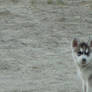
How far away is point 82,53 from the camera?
9.36 metres

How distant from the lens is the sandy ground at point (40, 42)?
434 inches

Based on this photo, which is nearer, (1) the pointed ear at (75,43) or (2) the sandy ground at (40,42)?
(1) the pointed ear at (75,43)

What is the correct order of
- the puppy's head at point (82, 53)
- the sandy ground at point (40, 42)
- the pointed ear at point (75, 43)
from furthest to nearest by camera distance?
1. the sandy ground at point (40, 42)
2. the pointed ear at point (75, 43)
3. the puppy's head at point (82, 53)

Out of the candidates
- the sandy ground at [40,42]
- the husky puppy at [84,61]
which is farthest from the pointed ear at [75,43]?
the sandy ground at [40,42]

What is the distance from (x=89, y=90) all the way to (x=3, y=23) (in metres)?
7.53

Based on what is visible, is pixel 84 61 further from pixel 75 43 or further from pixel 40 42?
pixel 40 42

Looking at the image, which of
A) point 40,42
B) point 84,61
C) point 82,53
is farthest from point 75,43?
point 40,42

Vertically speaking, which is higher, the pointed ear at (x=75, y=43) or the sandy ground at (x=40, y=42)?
the pointed ear at (x=75, y=43)

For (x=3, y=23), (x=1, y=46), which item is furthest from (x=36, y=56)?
(x=3, y=23)

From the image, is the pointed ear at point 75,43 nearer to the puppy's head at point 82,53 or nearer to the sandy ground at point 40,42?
the puppy's head at point 82,53

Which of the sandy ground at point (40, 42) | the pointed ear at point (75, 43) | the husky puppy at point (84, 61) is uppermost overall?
the pointed ear at point (75, 43)

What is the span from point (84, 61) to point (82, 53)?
25cm

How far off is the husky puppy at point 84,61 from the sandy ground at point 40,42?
870 mm

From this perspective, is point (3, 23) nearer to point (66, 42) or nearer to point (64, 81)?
point (66, 42)
